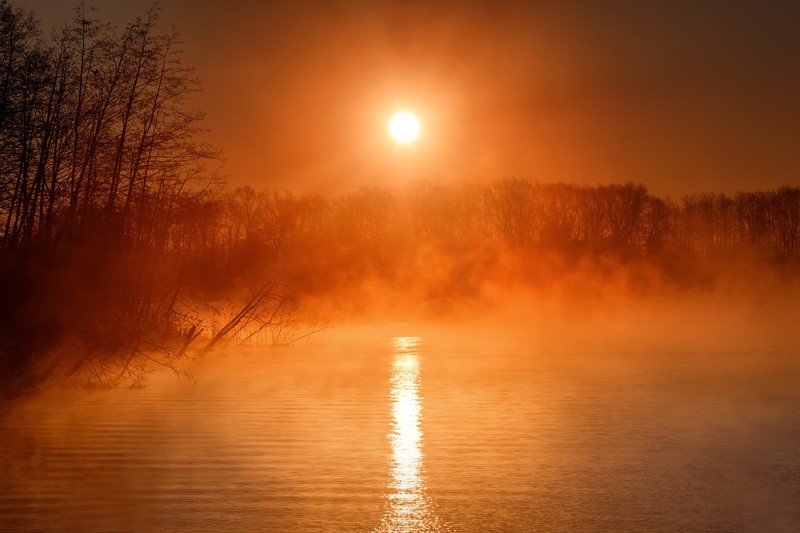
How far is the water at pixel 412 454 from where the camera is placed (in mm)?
9664

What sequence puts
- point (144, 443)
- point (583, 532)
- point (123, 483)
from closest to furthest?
point (583, 532) < point (123, 483) < point (144, 443)

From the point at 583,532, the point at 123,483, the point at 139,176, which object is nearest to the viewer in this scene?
the point at 583,532

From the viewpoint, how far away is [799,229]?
3135 inches

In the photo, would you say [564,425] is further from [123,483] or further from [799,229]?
[799,229]

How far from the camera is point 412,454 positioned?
13.1 m

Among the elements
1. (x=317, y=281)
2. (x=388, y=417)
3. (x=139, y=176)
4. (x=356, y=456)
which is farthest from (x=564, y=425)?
(x=317, y=281)

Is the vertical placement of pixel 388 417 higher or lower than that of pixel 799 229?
lower

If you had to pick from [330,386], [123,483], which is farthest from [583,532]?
[330,386]

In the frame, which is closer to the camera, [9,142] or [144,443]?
[144,443]

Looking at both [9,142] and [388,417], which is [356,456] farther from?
[9,142]

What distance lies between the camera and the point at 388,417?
16.9m

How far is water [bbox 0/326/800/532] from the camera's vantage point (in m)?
9.66

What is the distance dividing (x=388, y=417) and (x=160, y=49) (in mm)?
10918

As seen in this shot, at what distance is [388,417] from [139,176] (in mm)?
9522
